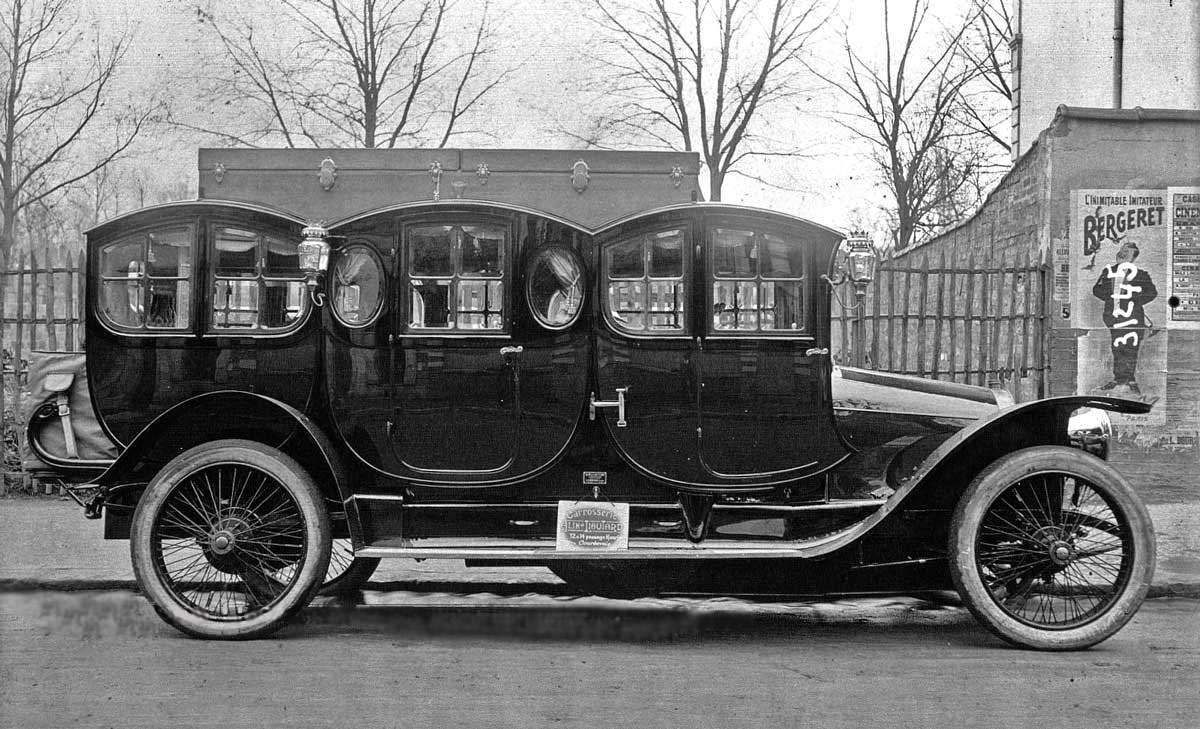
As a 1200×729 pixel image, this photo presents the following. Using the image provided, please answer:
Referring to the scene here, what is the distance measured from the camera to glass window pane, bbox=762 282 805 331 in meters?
4.63

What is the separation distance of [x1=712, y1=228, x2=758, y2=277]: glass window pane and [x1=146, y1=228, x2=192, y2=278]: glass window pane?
93.8 inches

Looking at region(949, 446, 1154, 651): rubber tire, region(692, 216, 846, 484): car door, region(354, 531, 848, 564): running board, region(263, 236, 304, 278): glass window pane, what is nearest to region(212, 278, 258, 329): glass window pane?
region(263, 236, 304, 278): glass window pane

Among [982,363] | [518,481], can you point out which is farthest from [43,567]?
[982,363]

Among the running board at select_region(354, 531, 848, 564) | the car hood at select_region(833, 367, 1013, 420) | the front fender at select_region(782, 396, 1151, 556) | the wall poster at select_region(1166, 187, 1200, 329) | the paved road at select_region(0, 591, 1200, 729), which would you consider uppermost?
the wall poster at select_region(1166, 187, 1200, 329)

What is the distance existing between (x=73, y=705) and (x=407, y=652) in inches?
49.6

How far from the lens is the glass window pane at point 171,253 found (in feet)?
15.3

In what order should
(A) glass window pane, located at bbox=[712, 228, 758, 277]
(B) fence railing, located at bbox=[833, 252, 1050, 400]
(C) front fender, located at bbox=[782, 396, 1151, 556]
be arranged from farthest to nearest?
(B) fence railing, located at bbox=[833, 252, 1050, 400] < (A) glass window pane, located at bbox=[712, 228, 758, 277] < (C) front fender, located at bbox=[782, 396, 1151, 556]

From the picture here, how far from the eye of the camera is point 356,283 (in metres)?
4.67

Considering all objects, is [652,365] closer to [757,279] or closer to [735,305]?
[735,305]

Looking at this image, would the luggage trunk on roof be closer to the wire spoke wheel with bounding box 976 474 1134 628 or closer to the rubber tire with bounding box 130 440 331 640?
the rubber tire with bounding box 130 440 331 640

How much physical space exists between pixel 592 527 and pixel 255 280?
6.18 feet

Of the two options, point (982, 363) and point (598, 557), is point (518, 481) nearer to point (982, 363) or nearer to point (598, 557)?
point (598, 557)

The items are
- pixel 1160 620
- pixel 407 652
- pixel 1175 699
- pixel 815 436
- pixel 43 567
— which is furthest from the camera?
pixel 43 567

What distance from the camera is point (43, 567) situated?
583 cm
